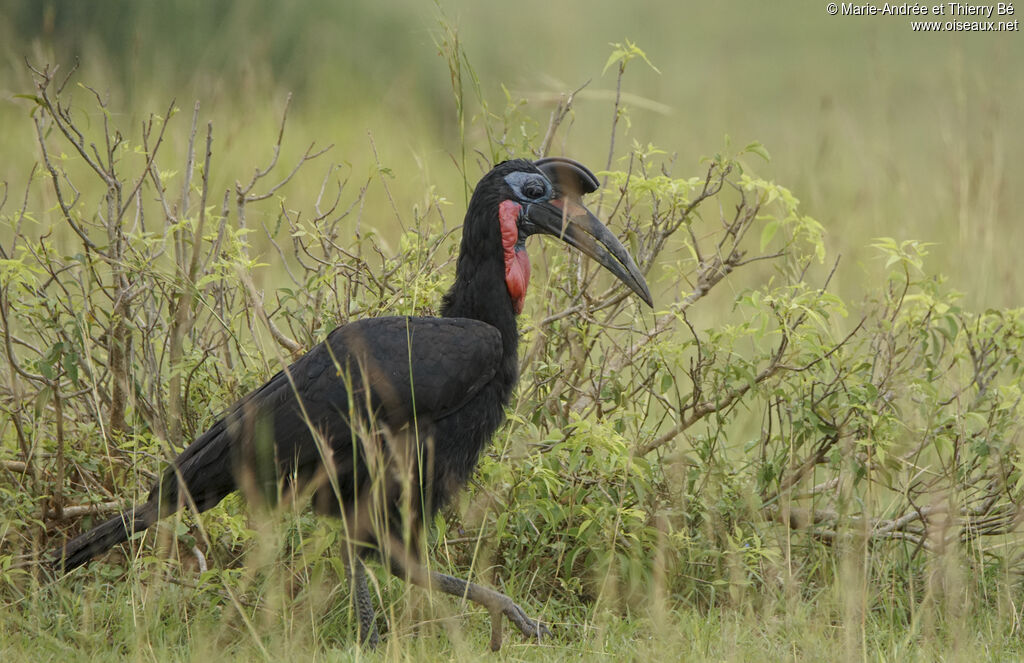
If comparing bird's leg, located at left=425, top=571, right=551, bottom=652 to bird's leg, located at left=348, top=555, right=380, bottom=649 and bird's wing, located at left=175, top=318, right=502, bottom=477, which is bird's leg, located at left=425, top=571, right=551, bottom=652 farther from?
bird's wing, located at left=175, top=318, right=502, bottom=477

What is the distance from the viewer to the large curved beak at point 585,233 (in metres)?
3.32

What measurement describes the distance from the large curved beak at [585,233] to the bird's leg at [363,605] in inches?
42.2

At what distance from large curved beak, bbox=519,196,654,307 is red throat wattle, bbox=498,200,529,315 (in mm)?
50

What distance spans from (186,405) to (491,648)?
125 centimetres

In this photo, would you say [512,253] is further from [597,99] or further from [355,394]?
[597,99]

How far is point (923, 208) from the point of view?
23.6 feet

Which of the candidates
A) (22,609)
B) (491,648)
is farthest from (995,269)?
(22,609)

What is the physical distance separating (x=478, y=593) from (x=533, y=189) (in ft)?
3.77

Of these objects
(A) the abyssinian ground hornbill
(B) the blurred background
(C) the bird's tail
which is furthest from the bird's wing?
(B) the blurred background

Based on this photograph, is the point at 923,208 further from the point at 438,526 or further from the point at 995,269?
the point at 438,526

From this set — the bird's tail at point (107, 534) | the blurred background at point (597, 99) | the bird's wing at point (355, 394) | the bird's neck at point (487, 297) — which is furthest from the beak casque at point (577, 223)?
the blurred background at point (597, 99)

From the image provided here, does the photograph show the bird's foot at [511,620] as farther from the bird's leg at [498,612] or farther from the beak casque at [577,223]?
the beak casque at [577,223]

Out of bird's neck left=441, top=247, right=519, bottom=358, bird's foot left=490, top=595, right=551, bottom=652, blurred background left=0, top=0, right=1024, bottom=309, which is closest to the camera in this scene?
bird's foot left=490, top=595, right=551, bottom=652

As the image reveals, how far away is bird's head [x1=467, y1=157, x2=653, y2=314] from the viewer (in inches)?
131
